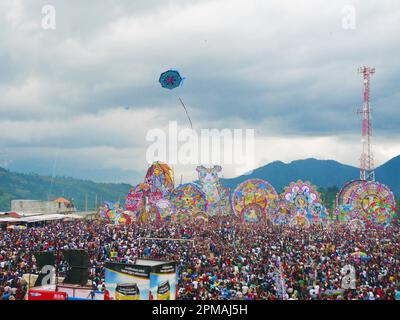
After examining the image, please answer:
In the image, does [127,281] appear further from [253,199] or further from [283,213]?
[253,199]

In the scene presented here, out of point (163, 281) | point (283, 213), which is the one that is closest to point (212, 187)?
point (283, 213)

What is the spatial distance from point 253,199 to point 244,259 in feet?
68.5

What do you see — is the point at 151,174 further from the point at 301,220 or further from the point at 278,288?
the point at 278,288

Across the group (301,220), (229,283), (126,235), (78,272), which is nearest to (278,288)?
(229,283)

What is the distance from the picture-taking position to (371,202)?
107 feet

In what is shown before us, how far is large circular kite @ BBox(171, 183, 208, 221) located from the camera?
3834 centimetres

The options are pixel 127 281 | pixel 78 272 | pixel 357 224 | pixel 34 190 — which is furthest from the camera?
pixel 34 190

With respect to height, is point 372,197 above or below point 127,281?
above

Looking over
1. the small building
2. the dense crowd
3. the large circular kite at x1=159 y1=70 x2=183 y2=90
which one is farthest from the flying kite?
the small building

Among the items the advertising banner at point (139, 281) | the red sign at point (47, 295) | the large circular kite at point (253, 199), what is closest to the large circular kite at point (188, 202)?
the large circular kite at point (253, 199)

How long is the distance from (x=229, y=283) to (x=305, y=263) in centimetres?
360

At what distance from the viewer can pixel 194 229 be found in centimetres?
2852

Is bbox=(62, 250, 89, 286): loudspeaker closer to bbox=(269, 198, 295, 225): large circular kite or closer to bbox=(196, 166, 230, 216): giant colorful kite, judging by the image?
bbox=(269, 198, 295, 225): large circular kite

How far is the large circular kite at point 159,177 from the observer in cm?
3988
